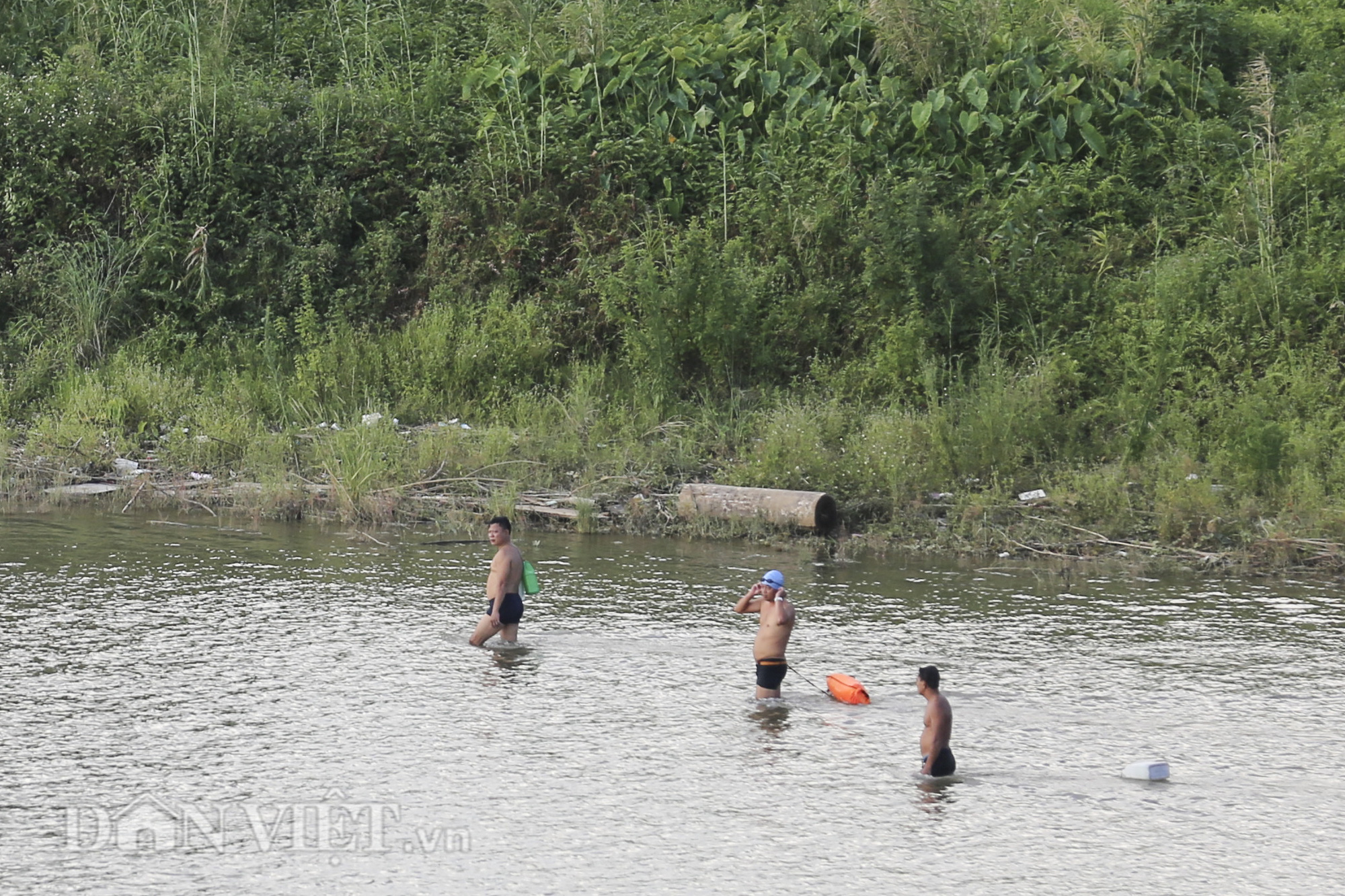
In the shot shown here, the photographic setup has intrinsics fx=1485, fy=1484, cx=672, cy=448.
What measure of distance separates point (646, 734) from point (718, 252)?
11740 mm

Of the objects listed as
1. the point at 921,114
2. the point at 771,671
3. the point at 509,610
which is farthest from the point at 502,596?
the point at 921,114

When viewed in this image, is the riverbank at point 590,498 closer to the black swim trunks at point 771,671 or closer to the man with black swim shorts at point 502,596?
the man with black swim shorts at point 502,596

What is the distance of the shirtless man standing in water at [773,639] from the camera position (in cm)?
893

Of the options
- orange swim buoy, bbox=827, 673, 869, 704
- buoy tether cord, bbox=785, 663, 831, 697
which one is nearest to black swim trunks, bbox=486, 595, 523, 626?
buoy tether cord, bbox=785, 663, 831, 697

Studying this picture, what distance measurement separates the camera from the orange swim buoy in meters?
8.91

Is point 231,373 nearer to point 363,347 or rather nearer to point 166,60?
point 363,347

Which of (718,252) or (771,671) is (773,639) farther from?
(718,252)

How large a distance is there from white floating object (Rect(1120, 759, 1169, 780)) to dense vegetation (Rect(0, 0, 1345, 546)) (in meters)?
6.57

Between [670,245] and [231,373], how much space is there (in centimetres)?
593

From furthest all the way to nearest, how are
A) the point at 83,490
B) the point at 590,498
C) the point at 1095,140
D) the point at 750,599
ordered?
the point at 1095,140 < the point at 83,490 < the point at 590,498 < the point at 750,599

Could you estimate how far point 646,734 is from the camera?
830 centimetres

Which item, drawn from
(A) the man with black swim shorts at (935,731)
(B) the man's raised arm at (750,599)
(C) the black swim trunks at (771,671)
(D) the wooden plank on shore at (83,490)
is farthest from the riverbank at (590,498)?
(A) the man with black swim shorts at (935,731)

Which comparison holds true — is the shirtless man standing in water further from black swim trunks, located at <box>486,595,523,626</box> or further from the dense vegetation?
the dense vegetation

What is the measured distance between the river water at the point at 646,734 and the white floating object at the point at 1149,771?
62 millimetres
